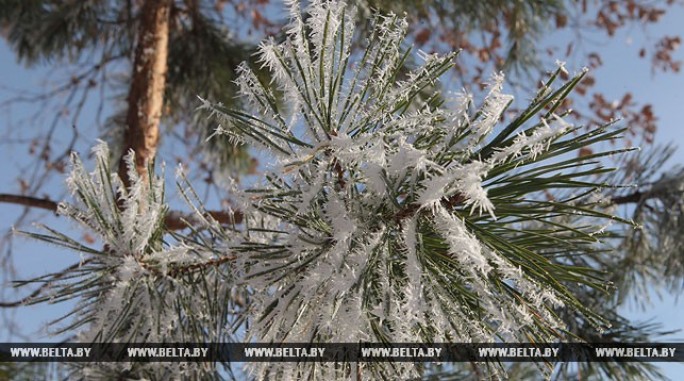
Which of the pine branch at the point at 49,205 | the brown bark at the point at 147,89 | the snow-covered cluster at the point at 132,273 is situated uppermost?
the brown bark at the point at 147,89

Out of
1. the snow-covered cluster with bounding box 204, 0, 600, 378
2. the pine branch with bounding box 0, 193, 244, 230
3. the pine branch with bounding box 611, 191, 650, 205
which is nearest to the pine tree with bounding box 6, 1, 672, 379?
the snow-covered cluster with bounding box 204, 0, 600, 378

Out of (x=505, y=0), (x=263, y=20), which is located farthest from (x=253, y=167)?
(x=505, y=0)

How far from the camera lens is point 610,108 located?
404 cm

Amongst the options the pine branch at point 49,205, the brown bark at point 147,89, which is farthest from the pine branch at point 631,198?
the brown bark at point 147,89

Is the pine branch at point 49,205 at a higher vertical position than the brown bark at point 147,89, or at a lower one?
lower

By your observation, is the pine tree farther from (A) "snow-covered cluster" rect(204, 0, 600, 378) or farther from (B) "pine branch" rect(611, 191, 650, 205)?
(B) "pine branch" rect(611, 191, 650, 205)

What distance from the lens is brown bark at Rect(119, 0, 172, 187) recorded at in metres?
1.97

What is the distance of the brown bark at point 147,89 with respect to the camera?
1974 mm

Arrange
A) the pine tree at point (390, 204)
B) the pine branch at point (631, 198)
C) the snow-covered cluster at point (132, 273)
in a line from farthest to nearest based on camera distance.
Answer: the pine branch at point (631, 198) → the snow-covered cluster at point (132, 273) → the pine tree at point (390, 204)

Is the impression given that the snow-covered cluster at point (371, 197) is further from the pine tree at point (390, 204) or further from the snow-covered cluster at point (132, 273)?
the snow-covered cluster at point (132, 273)

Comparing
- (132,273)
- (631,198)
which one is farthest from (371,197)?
(631,198)

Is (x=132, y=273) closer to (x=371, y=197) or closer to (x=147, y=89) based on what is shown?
(x=371, y=197)

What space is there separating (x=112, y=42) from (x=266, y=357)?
8.49ft

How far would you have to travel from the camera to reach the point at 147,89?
2117mm
